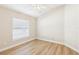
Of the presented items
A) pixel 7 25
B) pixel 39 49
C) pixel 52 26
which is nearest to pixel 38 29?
pixel 52 26

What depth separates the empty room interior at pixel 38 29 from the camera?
63.8 inches

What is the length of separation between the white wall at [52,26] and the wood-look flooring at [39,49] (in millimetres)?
126

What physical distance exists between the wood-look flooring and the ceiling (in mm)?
529

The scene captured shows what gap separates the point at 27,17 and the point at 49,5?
1.56ft

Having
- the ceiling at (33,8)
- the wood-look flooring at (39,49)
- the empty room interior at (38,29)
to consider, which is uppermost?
the ceiling at (33,8)

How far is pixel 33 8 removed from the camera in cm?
165

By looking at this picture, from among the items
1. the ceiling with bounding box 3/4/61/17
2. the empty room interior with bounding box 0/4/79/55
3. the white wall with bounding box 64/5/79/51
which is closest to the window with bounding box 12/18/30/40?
the empty room interior with bounding box 0/4/79/55

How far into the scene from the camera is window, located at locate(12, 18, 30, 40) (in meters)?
1.70

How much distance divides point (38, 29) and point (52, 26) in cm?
28

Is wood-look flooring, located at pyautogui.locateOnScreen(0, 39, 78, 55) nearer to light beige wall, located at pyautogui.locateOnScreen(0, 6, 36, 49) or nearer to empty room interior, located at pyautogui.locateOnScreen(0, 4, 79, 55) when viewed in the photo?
empty room interior, located at pyautogui.locateOnScreen(0, 4, 79, 55)

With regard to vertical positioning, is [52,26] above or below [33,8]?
below

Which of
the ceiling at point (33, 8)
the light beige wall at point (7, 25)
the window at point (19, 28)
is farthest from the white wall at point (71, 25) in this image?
the window at point (19, 28)

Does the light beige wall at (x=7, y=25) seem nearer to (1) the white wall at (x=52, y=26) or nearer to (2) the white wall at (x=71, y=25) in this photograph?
(1) the white wall at (x=52, y=26)

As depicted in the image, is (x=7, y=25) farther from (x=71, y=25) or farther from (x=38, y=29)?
(x=71, y=25)
